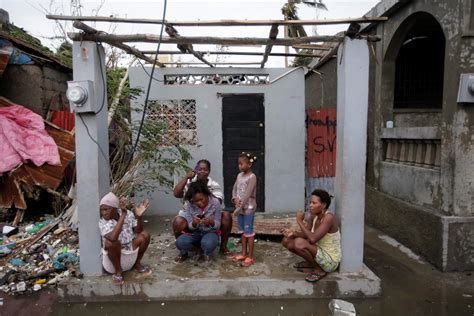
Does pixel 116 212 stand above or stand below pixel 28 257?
above

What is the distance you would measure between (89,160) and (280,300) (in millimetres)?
2510

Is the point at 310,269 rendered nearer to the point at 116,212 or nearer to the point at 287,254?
the point at 287,254

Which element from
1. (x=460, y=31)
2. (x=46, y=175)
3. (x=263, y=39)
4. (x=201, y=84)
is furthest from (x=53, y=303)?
(x=460, y=31)

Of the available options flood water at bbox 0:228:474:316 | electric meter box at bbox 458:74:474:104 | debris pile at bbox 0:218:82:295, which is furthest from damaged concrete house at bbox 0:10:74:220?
electric meter box at bbox 458:74:474:104

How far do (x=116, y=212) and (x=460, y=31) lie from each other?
4393 millimetres

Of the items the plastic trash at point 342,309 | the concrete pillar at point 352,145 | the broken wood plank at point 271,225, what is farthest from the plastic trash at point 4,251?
the plastic trash at point 342,309

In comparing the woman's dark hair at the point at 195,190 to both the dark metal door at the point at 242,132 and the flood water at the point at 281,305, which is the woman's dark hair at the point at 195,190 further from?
the dark metal door at the point at 242,132

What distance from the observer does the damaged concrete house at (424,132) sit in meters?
4.02

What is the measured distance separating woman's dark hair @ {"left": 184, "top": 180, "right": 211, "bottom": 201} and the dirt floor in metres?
0.83

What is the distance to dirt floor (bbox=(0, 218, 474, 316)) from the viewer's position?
3348 millimetres

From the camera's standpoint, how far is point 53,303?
11.4 ft

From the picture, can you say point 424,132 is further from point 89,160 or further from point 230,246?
point 89,160

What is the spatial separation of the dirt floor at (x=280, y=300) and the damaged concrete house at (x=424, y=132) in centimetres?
40

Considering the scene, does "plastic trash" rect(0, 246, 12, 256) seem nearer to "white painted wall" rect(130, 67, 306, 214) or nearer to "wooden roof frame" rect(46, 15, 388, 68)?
"white painted wall" rect(130, 67, 306, 214)
